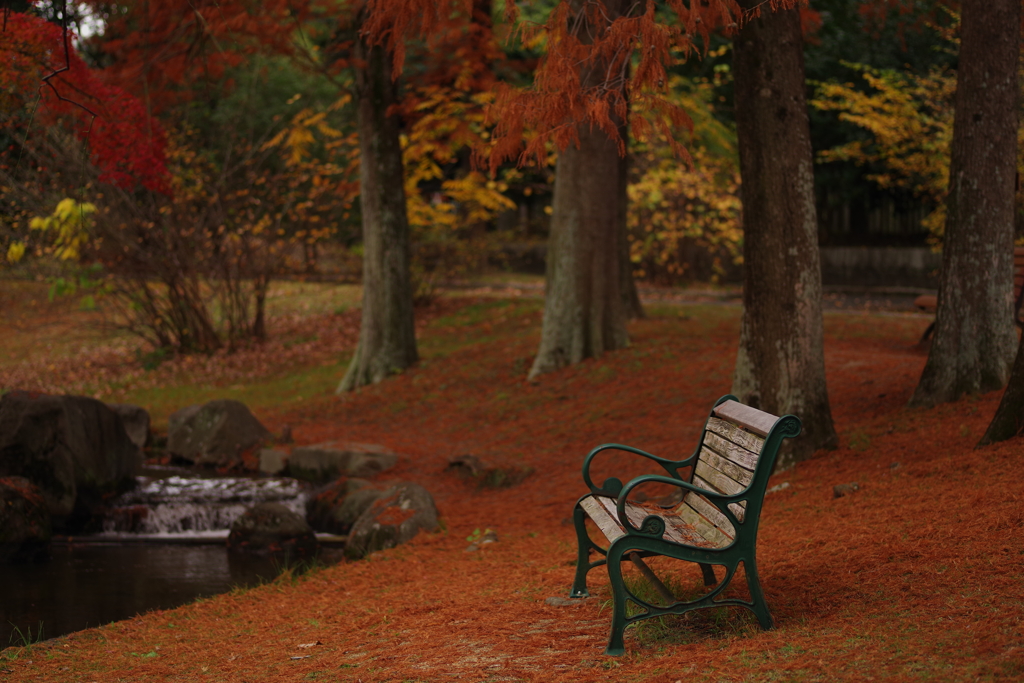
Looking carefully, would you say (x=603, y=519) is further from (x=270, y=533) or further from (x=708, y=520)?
(x=270, y=533)

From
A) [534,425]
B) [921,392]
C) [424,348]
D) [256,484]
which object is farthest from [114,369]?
[921,392]

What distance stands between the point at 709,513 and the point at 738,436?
43 cm

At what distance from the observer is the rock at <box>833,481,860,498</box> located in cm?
692

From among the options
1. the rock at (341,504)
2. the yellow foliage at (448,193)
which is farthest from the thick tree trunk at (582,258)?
the rock at (341,504)

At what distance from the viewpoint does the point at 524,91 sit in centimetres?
627

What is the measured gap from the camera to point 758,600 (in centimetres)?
455

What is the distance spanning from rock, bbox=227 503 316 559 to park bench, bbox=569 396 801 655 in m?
4.26

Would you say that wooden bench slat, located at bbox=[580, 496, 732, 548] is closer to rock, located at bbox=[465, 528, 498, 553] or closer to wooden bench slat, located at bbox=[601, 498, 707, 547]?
wooden bench slat, located at bbox=[601, 498, 707, 547]

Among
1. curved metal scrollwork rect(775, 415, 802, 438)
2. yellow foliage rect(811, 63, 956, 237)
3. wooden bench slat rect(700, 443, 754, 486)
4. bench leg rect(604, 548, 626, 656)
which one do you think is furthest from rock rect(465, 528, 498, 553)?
yellow foliage rect(811, 63, 956, 237)

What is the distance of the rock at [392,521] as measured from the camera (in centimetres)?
812

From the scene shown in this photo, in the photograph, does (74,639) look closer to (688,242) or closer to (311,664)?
(311,664)

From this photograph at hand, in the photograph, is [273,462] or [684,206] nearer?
[273,462]

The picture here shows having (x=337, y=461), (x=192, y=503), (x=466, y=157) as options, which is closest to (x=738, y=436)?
(x=337, y=461)

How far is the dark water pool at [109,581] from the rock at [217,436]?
2725 millimetres
